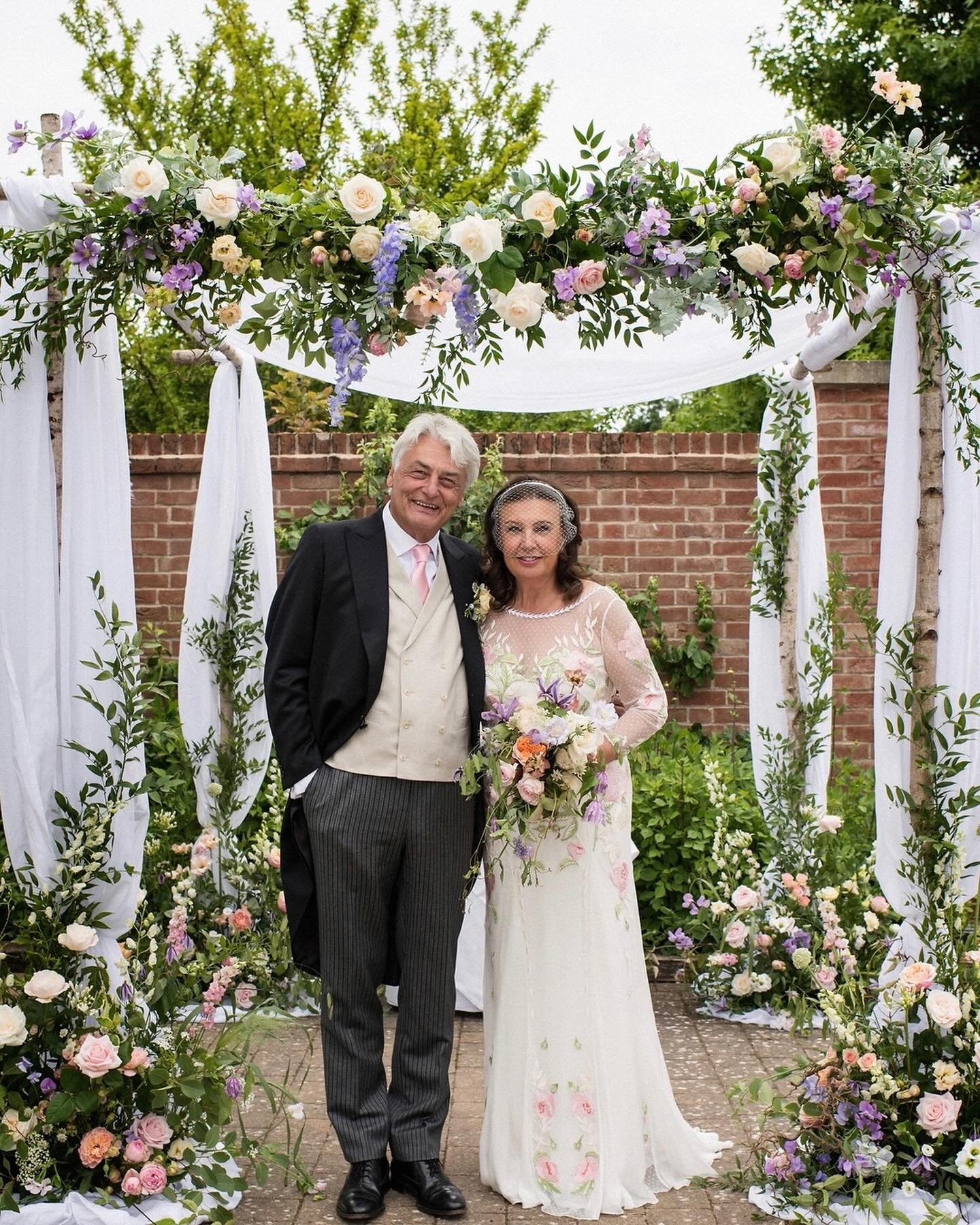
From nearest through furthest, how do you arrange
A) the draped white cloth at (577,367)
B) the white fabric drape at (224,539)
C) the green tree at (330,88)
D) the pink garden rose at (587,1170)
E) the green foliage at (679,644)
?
the pink garden rose at (587,1170)
the draped white cloth at (577,367)
the white fabric drape at (224,539)
the green foliage at (679,644)
the green tree at (330,88)

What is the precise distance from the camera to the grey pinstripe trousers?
3.31 meters

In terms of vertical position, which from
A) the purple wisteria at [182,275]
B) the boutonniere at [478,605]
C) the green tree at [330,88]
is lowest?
the boutonniere at [478,605]

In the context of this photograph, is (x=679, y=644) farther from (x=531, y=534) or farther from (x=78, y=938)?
(x=78, y=938)

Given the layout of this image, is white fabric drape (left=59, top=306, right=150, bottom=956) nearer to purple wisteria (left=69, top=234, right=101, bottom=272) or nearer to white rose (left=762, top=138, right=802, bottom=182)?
purple wisteria (left=69, top=234, right=101, bottom=272)

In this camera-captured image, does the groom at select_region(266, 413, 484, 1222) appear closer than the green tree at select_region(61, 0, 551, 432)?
Yes

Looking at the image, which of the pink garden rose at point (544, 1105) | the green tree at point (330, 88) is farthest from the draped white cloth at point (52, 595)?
the green tree at point (330, 88)

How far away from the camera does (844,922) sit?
17.4ft

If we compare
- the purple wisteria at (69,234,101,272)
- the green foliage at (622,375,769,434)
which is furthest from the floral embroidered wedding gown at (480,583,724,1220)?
the green foliage at (622,375,769,434)

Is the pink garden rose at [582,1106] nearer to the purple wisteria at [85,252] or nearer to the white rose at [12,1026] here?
the white rose at [12,1026]

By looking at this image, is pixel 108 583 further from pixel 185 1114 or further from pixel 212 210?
pixel 185 1114

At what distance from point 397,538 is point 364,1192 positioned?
166 cm

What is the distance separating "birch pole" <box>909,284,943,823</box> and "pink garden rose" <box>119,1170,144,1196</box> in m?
2.17

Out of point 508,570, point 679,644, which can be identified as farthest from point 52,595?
point 679,644

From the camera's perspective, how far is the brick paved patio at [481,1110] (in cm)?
334
